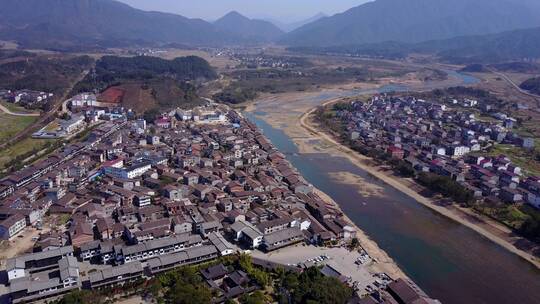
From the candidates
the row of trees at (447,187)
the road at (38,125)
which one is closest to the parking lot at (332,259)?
the row of trees at (447,187)

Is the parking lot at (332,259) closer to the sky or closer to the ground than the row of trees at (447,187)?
closer to the ground

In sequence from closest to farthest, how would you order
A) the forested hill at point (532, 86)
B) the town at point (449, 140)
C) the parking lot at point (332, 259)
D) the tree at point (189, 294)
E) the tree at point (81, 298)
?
the tree at point (81, 298), the tree at point (189, 294), the parking lot at point (332, 259), the town at point (449, 140), the forested hill at point (532, 86)

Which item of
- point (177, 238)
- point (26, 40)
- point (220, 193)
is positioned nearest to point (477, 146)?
point (220, 193)

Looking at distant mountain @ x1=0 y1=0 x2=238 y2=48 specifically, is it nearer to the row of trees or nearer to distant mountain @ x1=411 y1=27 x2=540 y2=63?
distant mountain @ x1=411 y1=27 x2=540 y2=63

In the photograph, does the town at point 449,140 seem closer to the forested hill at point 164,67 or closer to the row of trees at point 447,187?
the row of trees at point 447,187

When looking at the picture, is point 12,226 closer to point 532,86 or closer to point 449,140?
point 449,140

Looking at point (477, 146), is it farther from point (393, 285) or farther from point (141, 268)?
point (141, 268)
